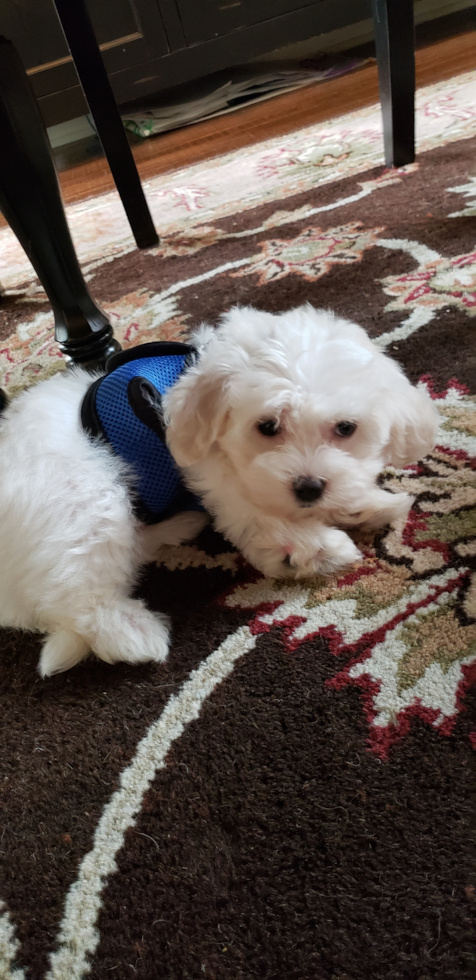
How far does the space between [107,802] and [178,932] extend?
17 cm

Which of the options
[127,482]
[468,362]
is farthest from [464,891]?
[468,362]

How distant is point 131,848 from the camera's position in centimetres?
65

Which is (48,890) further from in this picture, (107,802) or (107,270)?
(107,270)

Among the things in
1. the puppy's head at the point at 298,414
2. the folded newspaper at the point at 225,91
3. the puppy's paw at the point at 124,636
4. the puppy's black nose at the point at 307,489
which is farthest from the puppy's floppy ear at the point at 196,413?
the folded newspaper at the point at 225,91

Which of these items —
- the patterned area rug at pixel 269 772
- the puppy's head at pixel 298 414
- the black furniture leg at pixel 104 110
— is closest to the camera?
the patterned area rug at pixel 269 772

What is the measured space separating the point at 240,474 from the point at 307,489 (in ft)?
0.42

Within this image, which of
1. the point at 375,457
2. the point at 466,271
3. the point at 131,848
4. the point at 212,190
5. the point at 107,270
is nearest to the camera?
the point at 131,848

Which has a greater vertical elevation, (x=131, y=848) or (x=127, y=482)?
(x=127, y=482)

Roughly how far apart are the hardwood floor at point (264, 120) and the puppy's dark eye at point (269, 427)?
2.66 metres

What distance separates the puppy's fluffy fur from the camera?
2.73 feet

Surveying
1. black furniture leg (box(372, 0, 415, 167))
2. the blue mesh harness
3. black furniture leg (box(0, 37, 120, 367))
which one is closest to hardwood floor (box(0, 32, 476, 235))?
black furniture leg (box(372, 0, 415, 167))

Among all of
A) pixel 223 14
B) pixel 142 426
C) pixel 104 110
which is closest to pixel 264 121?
pixel 223 14

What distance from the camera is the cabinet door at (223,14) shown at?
10.5 ft

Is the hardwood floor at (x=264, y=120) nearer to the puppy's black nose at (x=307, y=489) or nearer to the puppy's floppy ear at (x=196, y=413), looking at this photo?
the puppy's floppy ear at (x=196, y=413)
